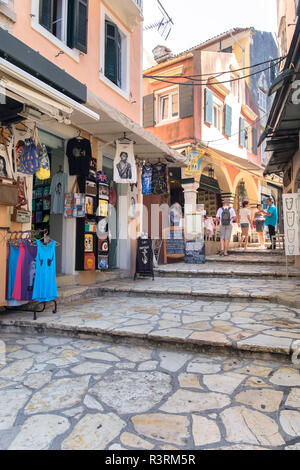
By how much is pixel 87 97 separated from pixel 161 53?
12177 mm

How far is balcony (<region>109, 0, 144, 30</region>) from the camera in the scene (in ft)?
25.9

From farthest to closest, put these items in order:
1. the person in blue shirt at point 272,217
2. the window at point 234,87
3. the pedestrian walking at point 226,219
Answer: the window at point 234,87
the person in blue shirt at point 272,217
the pedestrian walking at point 226,219

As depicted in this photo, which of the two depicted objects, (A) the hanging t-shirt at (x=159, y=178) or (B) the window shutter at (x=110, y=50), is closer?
(B) the window shutter at (x=110, y=50)

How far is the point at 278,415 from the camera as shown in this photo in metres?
2.29

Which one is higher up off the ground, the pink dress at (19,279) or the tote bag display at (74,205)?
the tote bag display at (74,205)

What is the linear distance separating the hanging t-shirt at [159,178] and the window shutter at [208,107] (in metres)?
5.39

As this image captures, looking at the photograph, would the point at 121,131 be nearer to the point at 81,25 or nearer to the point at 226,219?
the point at 81,25

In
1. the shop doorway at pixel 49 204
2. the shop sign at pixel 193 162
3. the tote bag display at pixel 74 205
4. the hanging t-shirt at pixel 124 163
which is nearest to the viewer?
the tote bag display at pixel 74 205

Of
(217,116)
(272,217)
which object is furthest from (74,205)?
(217,116)

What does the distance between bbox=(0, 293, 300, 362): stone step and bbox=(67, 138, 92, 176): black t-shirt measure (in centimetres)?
286

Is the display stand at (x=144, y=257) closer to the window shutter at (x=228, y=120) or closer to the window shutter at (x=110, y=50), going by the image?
the window shutter at (x=110, y=50)

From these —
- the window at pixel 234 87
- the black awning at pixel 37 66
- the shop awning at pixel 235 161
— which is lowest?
the black awning at pixel 37 66

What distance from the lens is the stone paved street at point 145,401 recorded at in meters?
2.05

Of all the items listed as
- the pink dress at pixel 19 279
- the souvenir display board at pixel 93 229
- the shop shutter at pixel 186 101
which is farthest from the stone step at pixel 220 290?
the shop shutter at pixel 186 101
